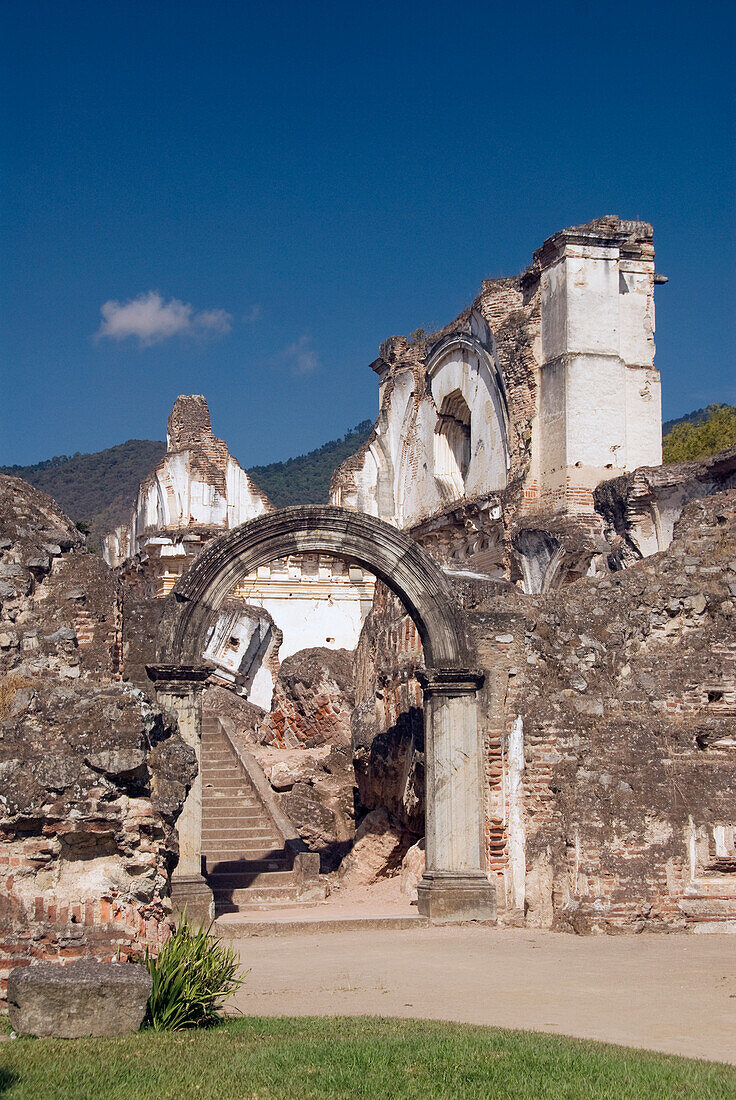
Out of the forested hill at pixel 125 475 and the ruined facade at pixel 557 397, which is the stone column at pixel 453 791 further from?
the forested hill at pixel 125 475

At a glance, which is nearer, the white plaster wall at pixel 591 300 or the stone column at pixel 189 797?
the stone column at pixel 189 797

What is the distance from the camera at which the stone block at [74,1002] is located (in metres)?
6.57

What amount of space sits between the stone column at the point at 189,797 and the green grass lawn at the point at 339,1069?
246 inches

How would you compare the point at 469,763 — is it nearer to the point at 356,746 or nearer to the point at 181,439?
the point at 356,746

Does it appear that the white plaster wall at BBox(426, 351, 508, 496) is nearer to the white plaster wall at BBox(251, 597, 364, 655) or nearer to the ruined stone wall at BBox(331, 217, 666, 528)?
the ruined stone wall at BBox(331, 217, 666, 528)

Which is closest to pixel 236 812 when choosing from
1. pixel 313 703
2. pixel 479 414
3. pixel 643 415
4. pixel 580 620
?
pixel 313 703

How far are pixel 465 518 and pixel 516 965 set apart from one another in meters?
17.9

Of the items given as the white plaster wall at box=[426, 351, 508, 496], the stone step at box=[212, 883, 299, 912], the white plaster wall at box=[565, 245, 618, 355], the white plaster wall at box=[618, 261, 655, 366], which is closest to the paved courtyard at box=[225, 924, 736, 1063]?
the stone step at box=[212, 883, 299, 912]

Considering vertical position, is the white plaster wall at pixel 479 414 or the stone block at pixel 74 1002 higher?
the white plaster wall at pixel 479 414

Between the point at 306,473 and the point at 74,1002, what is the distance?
81.9 metres

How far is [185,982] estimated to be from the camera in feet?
A: 23.9

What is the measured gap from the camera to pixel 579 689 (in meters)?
14.0

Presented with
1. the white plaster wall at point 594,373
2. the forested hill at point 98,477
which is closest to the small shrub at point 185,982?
the white plaster wall at point 594,373

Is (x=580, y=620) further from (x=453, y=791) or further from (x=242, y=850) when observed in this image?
(x=242, y=850)
